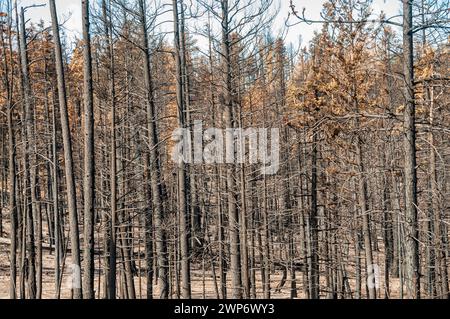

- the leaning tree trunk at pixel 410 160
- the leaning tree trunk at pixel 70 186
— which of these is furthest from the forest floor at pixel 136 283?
the leaning tree trunk at pixel 410 160

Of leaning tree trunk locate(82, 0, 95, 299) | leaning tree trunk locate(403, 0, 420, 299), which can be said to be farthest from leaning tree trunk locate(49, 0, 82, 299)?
leaning tree trunk locate(403, 0, 420, 299)

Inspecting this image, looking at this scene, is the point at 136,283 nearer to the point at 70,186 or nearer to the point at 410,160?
the point at 70,186

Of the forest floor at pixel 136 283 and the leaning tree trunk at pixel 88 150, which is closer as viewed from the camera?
the leaning tree trunk at pixel 88 150

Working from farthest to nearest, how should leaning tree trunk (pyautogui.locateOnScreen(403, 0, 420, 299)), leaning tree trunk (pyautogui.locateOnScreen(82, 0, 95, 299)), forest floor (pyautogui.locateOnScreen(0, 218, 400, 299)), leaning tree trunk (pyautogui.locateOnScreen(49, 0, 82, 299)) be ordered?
forest floor (pyautogui.locateOnScreen(0, 218, 400, 299)) → leaning tree trunk (pyautogui.locateOnScreen(49, 0, 82, 299)) → leaning tree trunk (pyautogui.locateOnScreen(82, 0, 95, 299)) → leaning tree trunk (pyautogui.locateOnScreen(403, 0, 420, 299))

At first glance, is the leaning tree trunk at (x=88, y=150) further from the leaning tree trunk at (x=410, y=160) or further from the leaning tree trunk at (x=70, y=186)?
the leaning tree trunk at (x=410, y=160)

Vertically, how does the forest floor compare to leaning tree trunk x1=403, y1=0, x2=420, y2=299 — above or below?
below

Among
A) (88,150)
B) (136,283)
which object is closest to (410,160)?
(88,150)

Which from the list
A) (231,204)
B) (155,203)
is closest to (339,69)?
(231,204)

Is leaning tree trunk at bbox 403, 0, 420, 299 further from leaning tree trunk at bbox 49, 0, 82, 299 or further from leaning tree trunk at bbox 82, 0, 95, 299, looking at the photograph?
leaning tree trunk at bbox 49, 0, 82, 299

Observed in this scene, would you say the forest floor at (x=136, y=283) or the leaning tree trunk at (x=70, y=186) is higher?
the leaning tree trunk at (x=70, y=186)


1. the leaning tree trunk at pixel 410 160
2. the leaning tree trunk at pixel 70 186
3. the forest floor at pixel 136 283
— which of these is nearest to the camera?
the leaning tree trunk at pixel 410 160

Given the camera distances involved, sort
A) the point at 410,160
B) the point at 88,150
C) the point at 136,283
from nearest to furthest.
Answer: the point at 410,160 → the point at 88,150 → the point at 136,283
